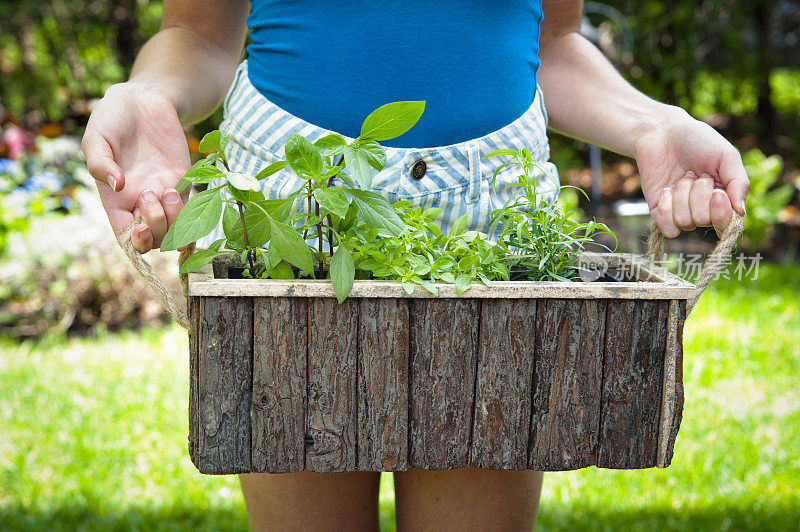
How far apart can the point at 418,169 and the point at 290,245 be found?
0.30m

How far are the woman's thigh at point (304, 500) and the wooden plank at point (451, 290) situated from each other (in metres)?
0.39

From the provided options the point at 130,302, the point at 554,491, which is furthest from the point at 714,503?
the point at 130,302

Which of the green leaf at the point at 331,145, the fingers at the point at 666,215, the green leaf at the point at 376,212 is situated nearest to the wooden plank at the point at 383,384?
the green leaf at the point at 376,212

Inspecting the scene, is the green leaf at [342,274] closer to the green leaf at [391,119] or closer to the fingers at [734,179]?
the green leaf at [391,119]

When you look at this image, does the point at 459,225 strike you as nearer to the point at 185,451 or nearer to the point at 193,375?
the point at 193,375

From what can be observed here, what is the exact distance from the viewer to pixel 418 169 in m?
1.25

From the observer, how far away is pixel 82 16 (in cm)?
691

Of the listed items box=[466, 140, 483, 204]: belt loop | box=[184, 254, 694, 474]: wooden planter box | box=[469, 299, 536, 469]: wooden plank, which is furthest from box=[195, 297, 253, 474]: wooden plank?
box=[466, 140, 483, 204]: belt loop

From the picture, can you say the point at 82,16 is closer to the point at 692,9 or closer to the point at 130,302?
the point at 130,302

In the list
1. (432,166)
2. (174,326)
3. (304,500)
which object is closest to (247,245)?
(432,166)

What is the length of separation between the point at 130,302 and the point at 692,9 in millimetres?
4821

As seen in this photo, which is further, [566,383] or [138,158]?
[138,158]

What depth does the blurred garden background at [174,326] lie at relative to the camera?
→ 3.03 metres

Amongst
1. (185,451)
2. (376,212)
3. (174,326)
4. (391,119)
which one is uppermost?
(391,119)
